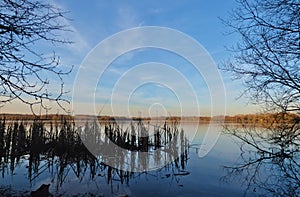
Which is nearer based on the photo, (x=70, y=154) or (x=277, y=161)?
(x=277, y=161)

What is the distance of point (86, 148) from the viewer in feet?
22.4

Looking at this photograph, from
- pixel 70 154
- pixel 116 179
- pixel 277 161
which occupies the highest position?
pixel 277 161

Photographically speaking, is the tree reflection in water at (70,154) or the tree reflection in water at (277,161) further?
the tree reflection in water at (70,154)

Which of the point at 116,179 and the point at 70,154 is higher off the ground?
the point at 70,154

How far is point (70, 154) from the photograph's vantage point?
6492mm

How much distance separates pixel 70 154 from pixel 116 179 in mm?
2355

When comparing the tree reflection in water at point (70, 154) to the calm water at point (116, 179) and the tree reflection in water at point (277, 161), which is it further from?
the tree reflection in water at point (277, 161)

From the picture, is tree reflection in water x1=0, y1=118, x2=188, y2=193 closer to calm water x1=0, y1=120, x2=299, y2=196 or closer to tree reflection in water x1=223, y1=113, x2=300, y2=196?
calm water x1=0, y1=120, x2=299, y2=196

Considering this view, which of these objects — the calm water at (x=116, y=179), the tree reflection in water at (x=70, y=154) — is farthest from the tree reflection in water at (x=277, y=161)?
the tree reflection in water at (x=70, y=154)

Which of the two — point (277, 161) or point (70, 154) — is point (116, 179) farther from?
point (277, 161)

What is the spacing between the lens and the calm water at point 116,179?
4095 mm

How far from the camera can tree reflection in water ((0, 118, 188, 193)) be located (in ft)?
16.6

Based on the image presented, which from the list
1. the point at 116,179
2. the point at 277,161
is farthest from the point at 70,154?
the point at 277,161

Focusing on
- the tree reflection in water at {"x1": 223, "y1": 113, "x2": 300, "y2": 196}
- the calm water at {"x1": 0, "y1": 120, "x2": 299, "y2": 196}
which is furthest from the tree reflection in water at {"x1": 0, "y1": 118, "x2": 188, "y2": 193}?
the tree reflection in water at {"x1": 223, "y1": 113, "x2": 300, "y2": 196}
